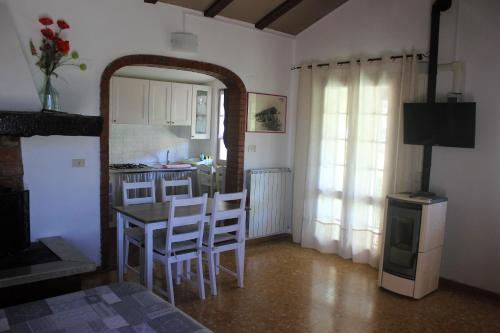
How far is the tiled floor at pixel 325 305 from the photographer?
3.16 m

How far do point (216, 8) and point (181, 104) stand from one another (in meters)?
2.71

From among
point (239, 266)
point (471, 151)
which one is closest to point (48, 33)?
point (239, 266)

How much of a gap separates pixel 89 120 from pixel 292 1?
245cm

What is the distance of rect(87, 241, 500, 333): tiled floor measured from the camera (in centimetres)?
316

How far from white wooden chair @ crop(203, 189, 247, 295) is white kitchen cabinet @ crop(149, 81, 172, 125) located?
3.26 m

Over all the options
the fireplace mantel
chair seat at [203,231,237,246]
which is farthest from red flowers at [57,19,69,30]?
chair seat at [203,231,237,246]

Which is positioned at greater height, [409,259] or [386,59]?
[386,59]

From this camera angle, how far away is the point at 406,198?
374cm

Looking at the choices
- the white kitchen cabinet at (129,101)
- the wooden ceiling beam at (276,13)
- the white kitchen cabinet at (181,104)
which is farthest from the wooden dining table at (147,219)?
the white kitchen cabinet at (181,104)

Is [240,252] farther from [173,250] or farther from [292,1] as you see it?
[292,1]

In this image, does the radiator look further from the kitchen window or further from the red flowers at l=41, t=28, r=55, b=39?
the red flowers at l=41, t=28, r=55, b=39

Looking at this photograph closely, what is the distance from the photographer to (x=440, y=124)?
3.81 metres

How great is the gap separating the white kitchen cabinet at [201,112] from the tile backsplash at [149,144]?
6.4 inches

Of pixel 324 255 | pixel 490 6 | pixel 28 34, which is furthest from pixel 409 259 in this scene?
pixel 28 34
